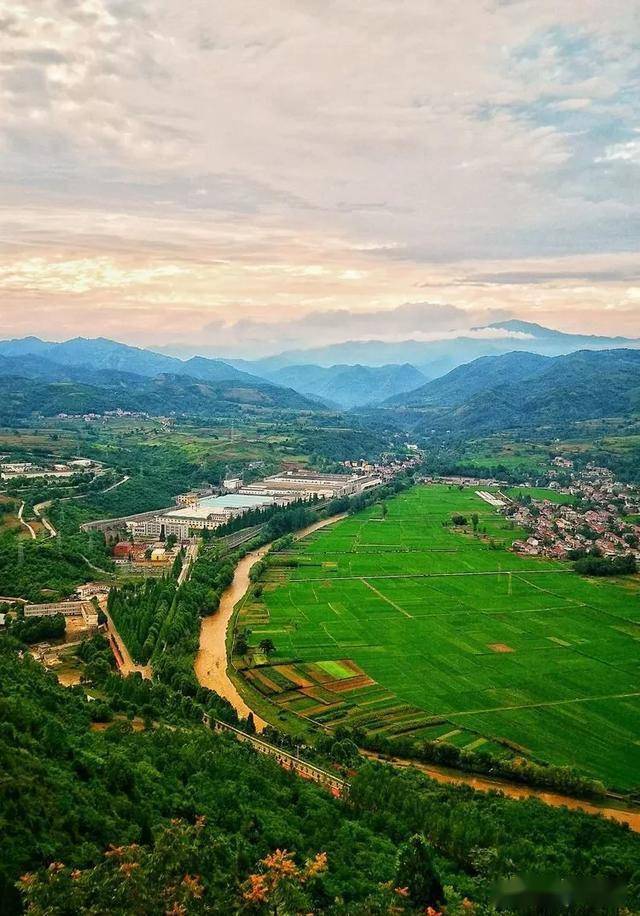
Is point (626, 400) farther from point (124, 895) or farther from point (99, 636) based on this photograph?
point (124, 895)

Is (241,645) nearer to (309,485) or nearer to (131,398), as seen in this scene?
(309,485)

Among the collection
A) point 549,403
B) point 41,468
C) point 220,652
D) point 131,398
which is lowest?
point 220,652

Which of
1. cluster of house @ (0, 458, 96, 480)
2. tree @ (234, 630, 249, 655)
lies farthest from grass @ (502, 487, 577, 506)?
tree @ (234, 630, 249, 655)

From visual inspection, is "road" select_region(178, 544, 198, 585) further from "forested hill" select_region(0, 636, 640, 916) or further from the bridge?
"forested hill" select_region(0, 636, 640, 916)

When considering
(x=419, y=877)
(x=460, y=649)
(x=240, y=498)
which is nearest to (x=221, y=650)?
(x=460, y=649)

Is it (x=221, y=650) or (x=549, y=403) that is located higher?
(x=549, y=403)
